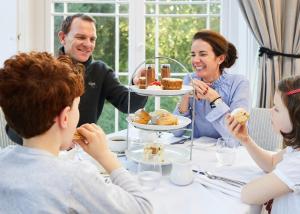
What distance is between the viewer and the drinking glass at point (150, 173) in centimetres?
130

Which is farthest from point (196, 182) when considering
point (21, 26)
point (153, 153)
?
point (21, 26)

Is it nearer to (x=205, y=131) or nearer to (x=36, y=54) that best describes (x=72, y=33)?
(x=205, y=131)

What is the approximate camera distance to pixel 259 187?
1.17m

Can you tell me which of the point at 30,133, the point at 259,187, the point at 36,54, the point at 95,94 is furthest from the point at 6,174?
the point at 95,94

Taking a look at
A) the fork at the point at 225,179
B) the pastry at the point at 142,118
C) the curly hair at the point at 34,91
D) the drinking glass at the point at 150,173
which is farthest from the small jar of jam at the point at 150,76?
the curly hair at the point at 34,91

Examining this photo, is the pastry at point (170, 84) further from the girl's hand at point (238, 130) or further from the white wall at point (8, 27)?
the white wall at point (8, 27)

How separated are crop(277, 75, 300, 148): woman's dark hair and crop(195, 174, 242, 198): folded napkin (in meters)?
0.24

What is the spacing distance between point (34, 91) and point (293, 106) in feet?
2.72

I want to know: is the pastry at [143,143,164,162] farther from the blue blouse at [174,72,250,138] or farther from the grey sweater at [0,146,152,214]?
the grey sweater at [0,146,152,214]

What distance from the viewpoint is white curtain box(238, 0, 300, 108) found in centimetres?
262

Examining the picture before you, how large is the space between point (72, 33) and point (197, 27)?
117 cm

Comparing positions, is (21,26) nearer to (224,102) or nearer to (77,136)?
(224,102)

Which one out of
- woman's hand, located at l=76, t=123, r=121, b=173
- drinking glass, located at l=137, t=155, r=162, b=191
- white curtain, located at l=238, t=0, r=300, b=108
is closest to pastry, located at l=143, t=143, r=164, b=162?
drinking glass, located at l=137, t=155, r=162, b=191

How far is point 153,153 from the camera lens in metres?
1.51
